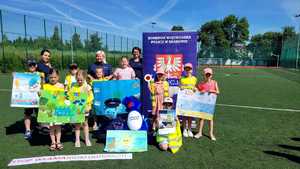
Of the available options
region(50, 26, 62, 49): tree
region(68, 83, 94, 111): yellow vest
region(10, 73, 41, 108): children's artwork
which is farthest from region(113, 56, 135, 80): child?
region(50, 26, 62, 49): tree

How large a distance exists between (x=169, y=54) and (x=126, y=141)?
237 cm

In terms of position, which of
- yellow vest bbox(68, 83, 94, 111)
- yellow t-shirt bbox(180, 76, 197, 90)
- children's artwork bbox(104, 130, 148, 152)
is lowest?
children's artwork bbox(104, 130, 148, 152)

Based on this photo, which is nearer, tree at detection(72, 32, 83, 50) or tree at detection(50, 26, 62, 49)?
tree at detection(50, 26, 62, 49)

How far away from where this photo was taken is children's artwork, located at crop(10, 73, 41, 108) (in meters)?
4.92

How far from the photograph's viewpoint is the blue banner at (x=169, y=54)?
586cm

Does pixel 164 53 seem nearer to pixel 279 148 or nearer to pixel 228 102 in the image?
pixel 279 148

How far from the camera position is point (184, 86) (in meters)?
Result: 5.21

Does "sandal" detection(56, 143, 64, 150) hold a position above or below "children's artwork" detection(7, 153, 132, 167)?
above

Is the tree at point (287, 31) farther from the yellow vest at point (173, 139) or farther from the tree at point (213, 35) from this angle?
the yellow vest at point (173, 139)

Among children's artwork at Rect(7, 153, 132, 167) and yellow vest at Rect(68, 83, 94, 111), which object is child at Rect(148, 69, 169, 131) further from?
yellow vest at Rect(68, 83, 94, 111)

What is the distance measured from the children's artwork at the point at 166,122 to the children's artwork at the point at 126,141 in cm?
35

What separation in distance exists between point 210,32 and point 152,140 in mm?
72743

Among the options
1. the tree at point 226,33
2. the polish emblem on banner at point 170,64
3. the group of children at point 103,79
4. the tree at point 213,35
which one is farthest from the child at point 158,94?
the tree at point 226,33

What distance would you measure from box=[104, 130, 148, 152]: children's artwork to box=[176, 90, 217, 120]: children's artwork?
1.02 metres
